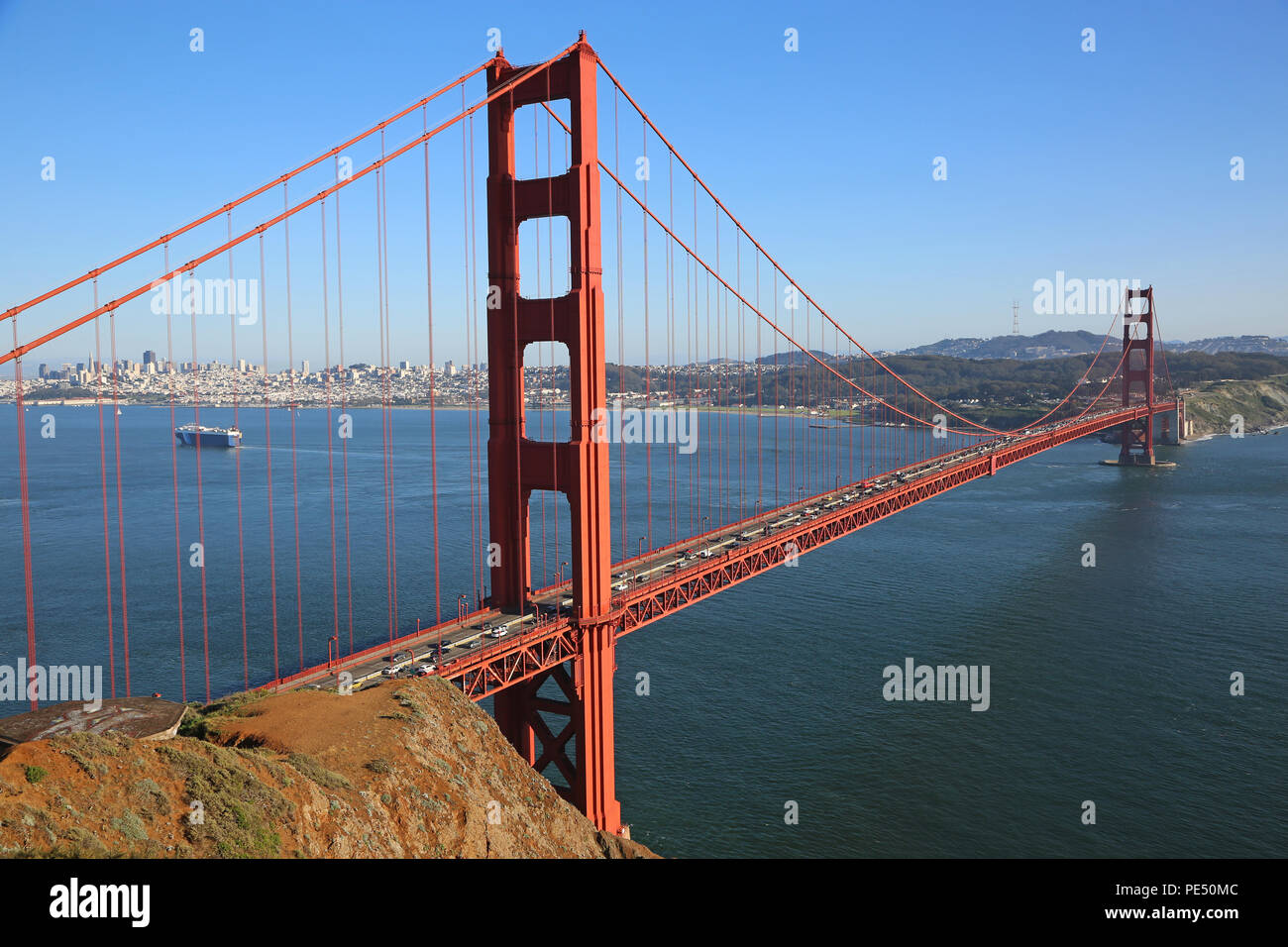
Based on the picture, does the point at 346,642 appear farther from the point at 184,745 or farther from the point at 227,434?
the point at 227,434

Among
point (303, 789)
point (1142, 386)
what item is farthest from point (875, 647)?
point (1142, 386)

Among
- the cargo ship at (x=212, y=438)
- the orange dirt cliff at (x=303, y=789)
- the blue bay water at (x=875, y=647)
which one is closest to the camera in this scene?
the orange dirt cliff at (x=303, y=789)

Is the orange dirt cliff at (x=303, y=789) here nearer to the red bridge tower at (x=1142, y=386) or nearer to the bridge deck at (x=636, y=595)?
the bridge deck at (x=636, y=595)

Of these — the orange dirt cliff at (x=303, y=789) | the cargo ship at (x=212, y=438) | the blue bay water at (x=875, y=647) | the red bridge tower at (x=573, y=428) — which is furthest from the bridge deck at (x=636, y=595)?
the cargo ship at (x=212, y=438)

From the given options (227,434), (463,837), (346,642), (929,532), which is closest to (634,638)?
(346,642)

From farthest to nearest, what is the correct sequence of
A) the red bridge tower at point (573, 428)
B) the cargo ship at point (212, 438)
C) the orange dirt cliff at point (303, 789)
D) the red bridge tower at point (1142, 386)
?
the cargo ship at point (212, 438)
the red bridge tower at point (1142, 386)
the red bridge tower at point (573, 428)
the orange dirt cliff at point (303, 789)

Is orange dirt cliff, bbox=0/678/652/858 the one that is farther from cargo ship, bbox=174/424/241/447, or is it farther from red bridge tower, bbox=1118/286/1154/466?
cargo ship, bbox=174/424/241/447

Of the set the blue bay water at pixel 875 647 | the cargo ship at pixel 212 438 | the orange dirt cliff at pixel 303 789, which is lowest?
the blue bay water at pixel 875 647

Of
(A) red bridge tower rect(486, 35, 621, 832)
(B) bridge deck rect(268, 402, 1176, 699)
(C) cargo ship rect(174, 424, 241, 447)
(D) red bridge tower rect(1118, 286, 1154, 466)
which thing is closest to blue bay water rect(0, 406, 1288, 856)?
(A) red bridge tower rect(486, 35, 621, 832)
